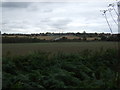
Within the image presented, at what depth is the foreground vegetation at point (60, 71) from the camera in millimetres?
7950

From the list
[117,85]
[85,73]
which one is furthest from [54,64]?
[117,85]

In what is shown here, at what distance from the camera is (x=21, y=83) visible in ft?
25.1

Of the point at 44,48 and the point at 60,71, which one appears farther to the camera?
the point at 44,48

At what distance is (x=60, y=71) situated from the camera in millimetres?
9219

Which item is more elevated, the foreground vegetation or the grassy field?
the grassy field

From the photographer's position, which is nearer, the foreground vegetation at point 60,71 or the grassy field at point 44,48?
the foreground vegetation at point 60,71

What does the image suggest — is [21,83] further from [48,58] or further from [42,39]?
[42,39]

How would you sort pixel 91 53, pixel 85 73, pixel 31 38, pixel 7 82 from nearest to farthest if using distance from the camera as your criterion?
pixel 7 82 < pixel 85 73 < pixel 91 53 < pixel 31 38

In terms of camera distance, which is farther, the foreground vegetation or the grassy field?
the grassy field

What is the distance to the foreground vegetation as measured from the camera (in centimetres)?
795

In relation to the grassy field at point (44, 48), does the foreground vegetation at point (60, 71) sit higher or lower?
lower

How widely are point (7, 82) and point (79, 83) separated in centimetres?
237

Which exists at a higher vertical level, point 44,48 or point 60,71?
point 44,48

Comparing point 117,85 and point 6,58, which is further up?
point 6,58
